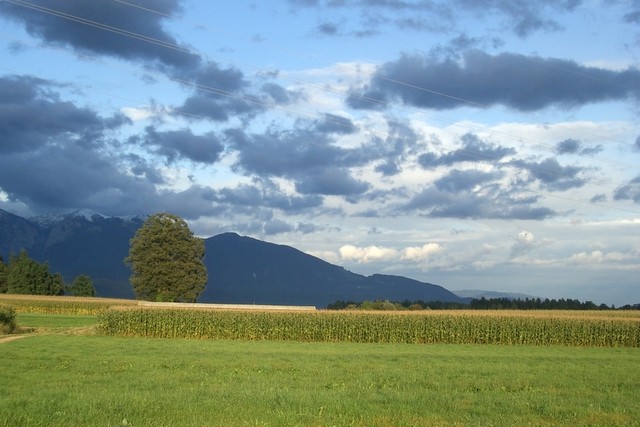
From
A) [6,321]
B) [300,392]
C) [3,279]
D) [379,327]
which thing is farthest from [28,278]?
[300,392]

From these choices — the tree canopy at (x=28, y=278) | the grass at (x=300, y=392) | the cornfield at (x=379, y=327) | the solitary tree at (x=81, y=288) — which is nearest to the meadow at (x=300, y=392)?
the grass at (x=300, y=392)

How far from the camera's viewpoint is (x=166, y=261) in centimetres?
9175

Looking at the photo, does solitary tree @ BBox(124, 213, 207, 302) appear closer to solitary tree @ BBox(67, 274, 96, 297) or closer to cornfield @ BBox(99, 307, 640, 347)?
solitary tree @ BBox(67, 274, 96, 297)

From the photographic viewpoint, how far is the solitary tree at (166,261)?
9119 cm

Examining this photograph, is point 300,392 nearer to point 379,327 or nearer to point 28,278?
point 379,327

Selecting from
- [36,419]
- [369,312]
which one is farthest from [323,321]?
[36,419]

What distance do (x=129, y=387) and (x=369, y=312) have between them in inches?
1403

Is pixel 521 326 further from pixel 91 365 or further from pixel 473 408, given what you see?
pixel 473 408

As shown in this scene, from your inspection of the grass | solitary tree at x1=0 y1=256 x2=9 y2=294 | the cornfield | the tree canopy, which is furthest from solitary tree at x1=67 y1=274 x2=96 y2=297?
the grass

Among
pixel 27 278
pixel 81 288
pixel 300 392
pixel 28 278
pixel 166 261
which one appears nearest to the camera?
pixel 300 392

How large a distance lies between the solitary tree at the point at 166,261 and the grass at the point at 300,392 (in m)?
64.2

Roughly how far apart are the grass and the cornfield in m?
22.9

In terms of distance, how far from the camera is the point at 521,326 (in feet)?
165

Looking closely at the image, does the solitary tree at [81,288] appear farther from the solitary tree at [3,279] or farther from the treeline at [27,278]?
the solitary tree at [3,279]
